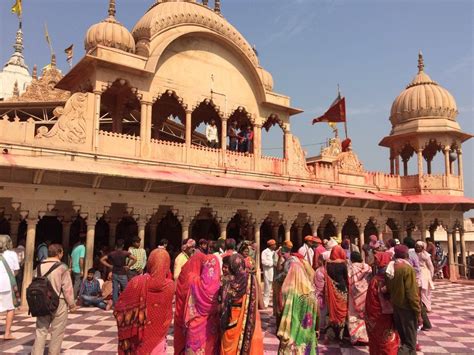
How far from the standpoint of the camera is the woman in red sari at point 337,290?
20.1ft

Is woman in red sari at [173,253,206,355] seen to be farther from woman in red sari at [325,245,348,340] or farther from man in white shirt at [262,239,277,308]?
man in white shirt at [262,239,277,308]

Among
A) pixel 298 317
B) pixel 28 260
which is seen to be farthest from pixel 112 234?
pixel 298 317

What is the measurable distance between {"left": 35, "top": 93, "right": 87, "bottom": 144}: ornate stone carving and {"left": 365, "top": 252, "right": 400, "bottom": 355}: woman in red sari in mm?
8163

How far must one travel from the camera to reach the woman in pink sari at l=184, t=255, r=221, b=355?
13.7ft

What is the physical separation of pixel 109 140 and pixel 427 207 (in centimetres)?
1350

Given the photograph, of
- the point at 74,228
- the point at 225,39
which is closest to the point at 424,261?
the point at 225,39

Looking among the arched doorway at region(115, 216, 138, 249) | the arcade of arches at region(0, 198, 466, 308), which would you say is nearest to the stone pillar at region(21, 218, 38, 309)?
the arcade of arches at region(0, 198, 466, 308)

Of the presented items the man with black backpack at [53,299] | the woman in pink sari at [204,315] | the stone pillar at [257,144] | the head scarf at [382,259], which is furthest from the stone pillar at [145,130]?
the head scarf at [382,259]

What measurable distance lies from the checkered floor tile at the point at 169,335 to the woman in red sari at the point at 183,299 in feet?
4.60

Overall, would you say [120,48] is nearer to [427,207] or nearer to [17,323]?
[17,323]

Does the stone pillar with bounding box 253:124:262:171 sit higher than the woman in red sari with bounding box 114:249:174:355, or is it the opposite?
the stone pillar with bounding box 253:124:262:171

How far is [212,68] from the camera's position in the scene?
13.3 metres

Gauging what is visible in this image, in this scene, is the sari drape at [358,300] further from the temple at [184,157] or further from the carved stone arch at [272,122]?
the carved stone arch at [272,122]

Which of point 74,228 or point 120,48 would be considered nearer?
point 120,48
